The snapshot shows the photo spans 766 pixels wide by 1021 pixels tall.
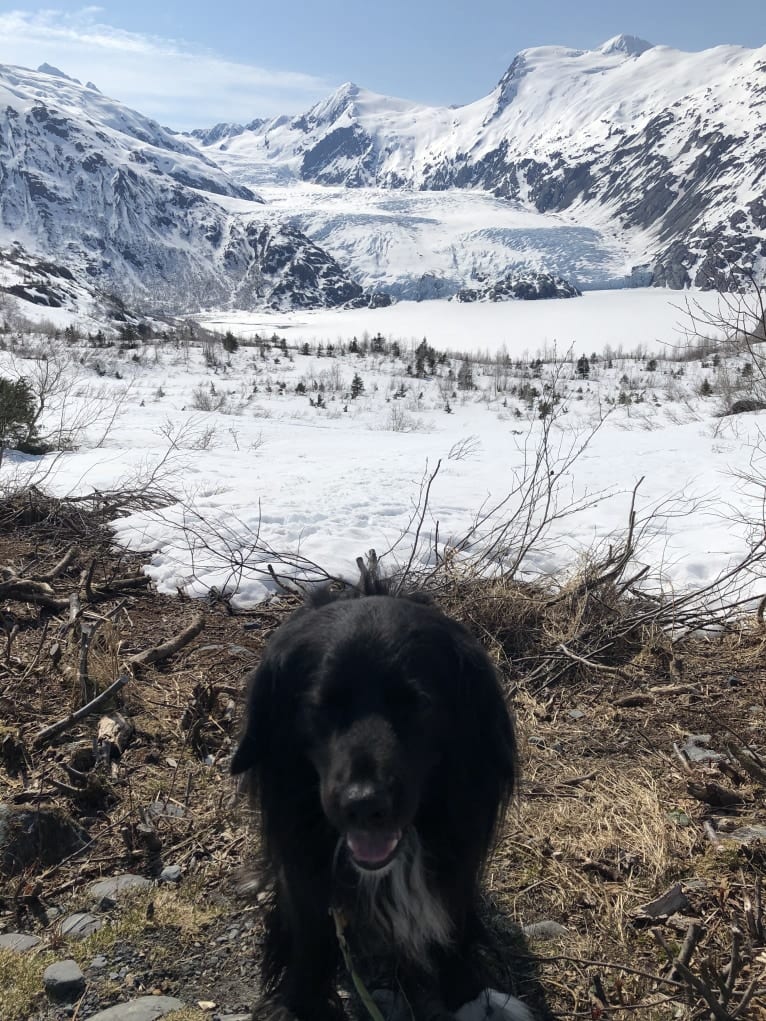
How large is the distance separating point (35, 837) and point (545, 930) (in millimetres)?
2013

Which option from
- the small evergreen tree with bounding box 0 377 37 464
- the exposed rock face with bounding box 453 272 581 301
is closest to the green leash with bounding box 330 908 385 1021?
the small evergreen tree with bounding box 0 377 37 464

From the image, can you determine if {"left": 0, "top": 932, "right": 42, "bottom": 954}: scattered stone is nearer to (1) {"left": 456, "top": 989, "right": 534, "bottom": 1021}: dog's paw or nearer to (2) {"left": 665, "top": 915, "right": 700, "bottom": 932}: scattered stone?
(1) {"left": 456, "top": 989, "right": 534, "bottom": 1021}: dog's paw

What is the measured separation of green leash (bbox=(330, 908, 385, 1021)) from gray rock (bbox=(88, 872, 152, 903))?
89 centimetres

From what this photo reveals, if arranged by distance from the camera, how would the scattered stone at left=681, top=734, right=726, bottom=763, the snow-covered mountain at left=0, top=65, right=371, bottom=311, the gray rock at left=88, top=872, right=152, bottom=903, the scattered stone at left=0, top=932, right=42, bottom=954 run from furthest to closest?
the snow-covered mountain at left=0, top=65, right=371, bottom=311, the scattered stone at left=681, top=734, right=726, bottom=763, the gray rock at left=88, top=872, right=152, bottom=903, the scattered stone at left=0, top=932, right=42, bottom=954

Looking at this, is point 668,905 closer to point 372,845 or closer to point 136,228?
point 372,845

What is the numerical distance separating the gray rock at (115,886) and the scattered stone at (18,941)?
0.24m

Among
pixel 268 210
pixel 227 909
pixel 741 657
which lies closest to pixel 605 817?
pixel 227 909

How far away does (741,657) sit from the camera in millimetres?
4387

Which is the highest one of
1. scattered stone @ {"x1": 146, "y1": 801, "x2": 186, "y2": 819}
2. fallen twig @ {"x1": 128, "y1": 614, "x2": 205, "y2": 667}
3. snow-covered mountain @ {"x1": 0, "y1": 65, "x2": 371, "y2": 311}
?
snow-covered mountain @ {"x1": 0, "y1": 65, "x2": 371, "y2": 311}

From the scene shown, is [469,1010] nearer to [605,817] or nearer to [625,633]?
[605,817]

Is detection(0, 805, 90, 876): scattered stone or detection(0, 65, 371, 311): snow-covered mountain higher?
detection(0, 65, 371, 311): snow-covered mountain

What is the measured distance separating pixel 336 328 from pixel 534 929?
336 ft

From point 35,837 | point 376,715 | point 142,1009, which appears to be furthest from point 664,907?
point 35,837

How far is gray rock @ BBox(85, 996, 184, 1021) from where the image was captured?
6.93 feet
